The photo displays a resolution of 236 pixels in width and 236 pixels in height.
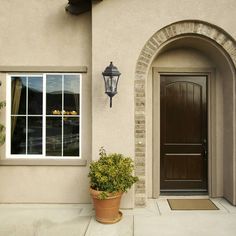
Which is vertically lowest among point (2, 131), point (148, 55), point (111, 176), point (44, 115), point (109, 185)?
point (109, 185)

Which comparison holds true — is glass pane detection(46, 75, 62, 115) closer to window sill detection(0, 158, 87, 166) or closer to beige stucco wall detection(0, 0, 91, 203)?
beige stucco wall detection(0, 0, 91, 203)

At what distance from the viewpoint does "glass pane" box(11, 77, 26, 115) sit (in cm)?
600

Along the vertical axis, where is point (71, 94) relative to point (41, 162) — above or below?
above

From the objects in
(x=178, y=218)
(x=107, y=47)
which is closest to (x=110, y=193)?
(x=178, y=218)

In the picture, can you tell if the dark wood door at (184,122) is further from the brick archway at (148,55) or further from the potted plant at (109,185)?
the potted plant at (109,185)

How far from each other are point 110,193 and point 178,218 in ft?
4.77

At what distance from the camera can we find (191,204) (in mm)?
5785

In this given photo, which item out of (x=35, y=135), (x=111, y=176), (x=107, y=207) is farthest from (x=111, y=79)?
(x=107, y=207)

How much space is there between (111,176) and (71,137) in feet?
5.51

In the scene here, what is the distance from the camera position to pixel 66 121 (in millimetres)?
5992

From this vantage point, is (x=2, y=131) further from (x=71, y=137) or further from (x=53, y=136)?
(x=71, y=137)

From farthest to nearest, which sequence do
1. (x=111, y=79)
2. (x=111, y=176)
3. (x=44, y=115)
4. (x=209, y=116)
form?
(x=209, y=116) → (x=44, y=115) → (x=111, y=79) → (x=111, y=176)

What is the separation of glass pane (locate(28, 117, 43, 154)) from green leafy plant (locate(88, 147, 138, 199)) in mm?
1675

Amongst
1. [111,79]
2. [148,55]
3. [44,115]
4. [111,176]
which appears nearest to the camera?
[111,176]
